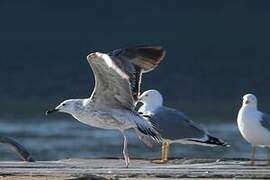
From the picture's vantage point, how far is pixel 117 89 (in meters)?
13.7

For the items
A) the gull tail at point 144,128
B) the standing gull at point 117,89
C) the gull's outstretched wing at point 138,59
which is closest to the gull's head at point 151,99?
the standing gull at point 117,89

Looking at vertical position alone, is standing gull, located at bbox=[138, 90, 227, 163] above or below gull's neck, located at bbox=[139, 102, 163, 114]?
below

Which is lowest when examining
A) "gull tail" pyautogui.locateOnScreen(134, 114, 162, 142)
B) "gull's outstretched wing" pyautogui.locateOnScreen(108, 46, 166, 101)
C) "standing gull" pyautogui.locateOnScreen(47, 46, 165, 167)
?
"gull tail" pyautogui.locateOnScreen(134, 114, 162, 142)

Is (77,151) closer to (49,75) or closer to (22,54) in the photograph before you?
(49,75)

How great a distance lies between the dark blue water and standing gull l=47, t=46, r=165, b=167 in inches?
219

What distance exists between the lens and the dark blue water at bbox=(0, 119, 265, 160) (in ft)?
73.2

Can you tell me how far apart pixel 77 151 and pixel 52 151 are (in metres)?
0.47

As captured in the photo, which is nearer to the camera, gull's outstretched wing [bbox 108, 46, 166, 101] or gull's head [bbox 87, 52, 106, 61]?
gull's head [bbox 87, 52, 106, 61]

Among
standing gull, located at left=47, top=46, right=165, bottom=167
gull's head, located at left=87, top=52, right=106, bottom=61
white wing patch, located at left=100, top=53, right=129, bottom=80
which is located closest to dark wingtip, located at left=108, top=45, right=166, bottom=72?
standing gull, located at left=47, top=46, right=165, bottom=167

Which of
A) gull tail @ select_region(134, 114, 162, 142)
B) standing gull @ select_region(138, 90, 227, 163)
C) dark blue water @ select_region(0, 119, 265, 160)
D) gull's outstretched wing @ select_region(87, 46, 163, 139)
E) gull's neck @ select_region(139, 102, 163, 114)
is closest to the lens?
gull's outstretched wing @ select_region(87, 46, 163, 139)

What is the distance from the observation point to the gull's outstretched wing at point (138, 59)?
1327 centimetres

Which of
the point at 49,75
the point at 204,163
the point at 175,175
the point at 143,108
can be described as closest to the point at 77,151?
the point at 143,108

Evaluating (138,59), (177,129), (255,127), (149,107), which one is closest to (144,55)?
(138,59)

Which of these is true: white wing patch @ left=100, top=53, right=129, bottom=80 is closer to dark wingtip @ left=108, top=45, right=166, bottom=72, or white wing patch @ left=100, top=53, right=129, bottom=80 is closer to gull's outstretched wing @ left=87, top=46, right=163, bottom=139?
gull's outstretched wing @ left=87, top=46, right=163, bottom=139
